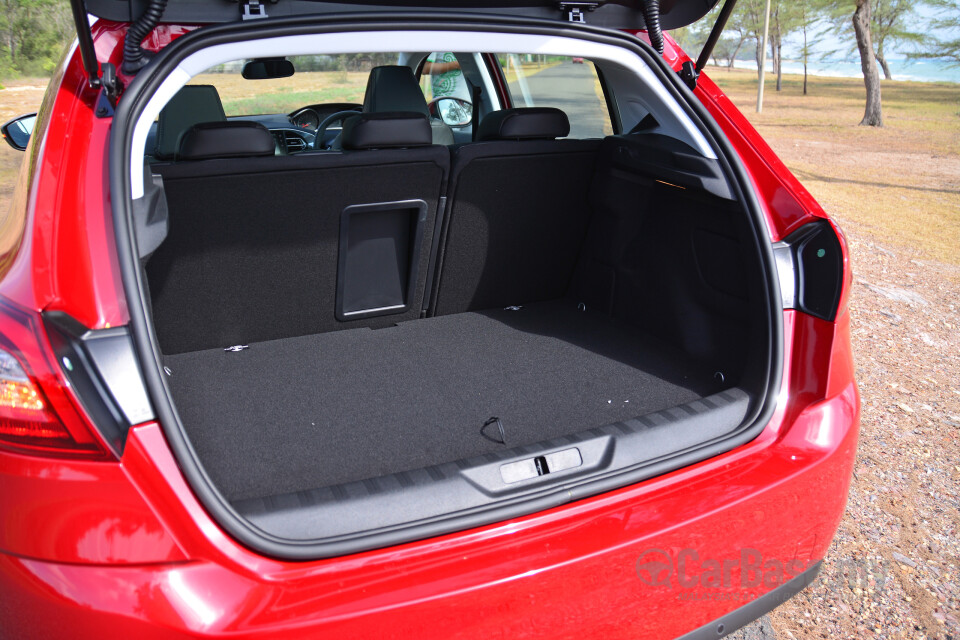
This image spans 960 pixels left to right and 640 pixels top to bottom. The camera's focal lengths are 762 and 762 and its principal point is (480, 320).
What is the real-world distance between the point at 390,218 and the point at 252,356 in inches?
26.6

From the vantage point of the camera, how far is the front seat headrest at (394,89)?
3.55 meters

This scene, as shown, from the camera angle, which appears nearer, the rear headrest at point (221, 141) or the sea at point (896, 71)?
the rear headrest at point (221, 141)

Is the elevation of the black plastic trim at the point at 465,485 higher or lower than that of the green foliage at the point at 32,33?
lower

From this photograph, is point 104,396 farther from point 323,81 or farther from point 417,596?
point 323,81

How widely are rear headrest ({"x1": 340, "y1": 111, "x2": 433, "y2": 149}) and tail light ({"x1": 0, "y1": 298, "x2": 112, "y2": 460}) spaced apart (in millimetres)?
1433

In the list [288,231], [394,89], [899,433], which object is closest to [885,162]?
[899,433]

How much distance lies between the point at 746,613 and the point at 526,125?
1.76m

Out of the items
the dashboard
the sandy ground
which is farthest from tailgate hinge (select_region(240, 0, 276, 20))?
the dashboard

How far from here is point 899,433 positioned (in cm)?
314

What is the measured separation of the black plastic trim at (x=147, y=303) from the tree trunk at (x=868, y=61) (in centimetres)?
1731

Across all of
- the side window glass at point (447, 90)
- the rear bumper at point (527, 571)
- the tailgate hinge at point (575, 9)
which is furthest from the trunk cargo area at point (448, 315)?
the side window glass at point (447, 90)

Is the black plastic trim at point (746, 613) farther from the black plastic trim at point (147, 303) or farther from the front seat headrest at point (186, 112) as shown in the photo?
the front seat headrest at point (186, 112)

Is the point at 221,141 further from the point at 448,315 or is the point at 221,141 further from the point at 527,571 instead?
the point at 527,571

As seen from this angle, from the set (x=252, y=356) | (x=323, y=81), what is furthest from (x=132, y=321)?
(x=323, y=81)
